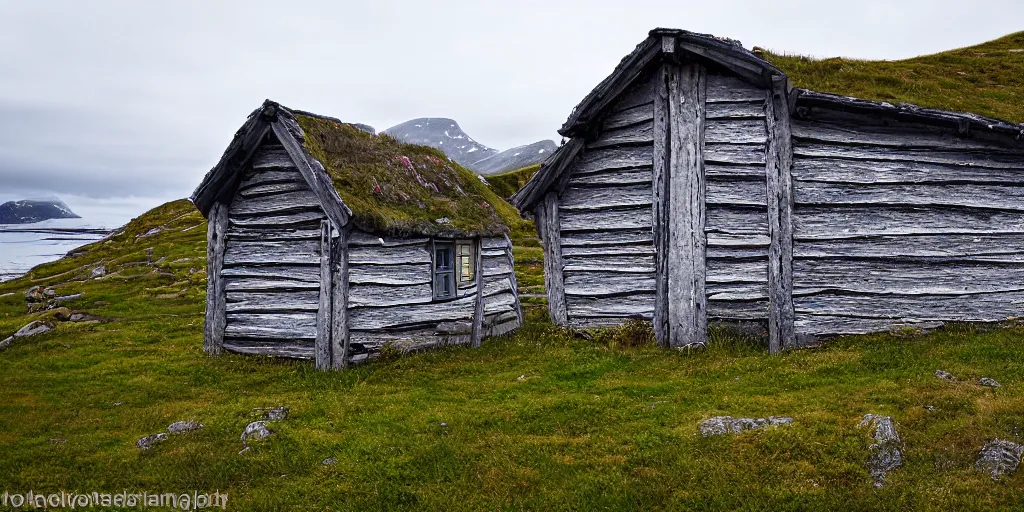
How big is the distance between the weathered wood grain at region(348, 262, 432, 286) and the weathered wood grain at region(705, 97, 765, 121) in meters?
7.11

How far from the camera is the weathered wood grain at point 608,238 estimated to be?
44.2 feet

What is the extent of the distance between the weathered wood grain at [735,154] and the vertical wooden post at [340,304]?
25.5 ft

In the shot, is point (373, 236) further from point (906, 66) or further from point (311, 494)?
point (906, 66)

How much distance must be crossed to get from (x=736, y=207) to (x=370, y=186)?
7842mm

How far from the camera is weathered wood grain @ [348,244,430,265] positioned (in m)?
13.0

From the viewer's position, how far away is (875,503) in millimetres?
5711

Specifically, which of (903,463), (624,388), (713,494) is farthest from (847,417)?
(624,388)

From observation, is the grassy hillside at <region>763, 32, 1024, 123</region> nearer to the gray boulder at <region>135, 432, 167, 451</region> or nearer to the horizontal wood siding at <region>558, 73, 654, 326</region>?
the horizontal wood siding at <region>558, 73, 654, 326</region>

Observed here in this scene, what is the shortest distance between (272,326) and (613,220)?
26.2ft

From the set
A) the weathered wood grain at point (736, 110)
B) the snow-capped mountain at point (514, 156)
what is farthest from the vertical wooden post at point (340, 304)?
the snow-capped mountain at point (514, 156)

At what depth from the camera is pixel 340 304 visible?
1277cm

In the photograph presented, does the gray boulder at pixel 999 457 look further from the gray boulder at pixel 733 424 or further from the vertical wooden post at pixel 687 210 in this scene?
the vertical wooden post at pixel 687 210

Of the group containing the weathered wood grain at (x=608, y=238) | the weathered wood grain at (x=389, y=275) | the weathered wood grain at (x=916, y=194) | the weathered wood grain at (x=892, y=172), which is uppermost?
the weathered wood grain at (x=892, y=172)

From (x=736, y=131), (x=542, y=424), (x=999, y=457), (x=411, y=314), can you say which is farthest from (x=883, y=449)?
(x=411, y=314)
